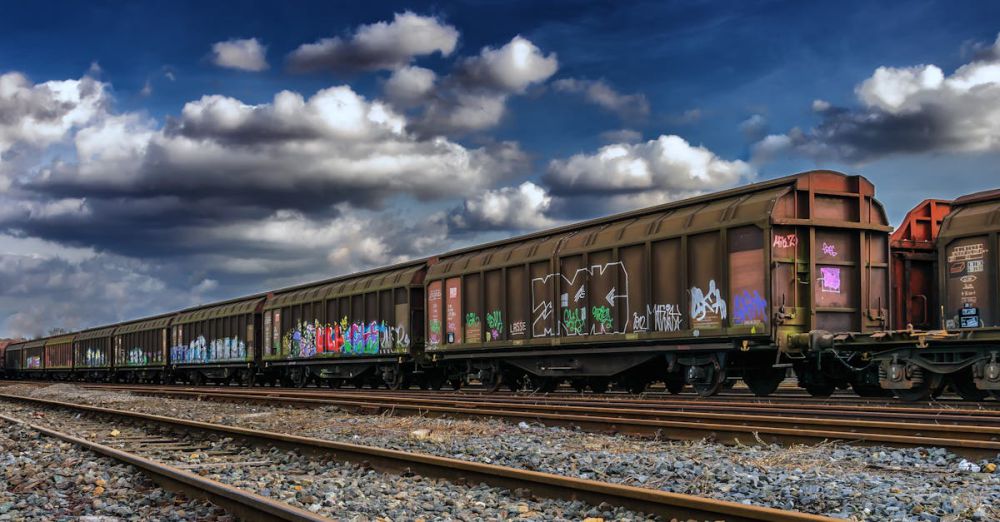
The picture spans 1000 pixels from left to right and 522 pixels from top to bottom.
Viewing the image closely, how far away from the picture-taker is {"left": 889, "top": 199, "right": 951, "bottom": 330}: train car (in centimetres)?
1731

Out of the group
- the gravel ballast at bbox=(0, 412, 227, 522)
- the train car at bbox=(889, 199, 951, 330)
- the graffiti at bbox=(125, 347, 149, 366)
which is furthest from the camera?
the graffiti at bbox=(125, 347, 149, 366)

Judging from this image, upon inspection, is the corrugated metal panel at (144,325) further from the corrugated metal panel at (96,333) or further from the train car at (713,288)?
the train car at (713,288)

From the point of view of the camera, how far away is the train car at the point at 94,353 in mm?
56812

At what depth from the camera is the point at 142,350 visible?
51.0 metres

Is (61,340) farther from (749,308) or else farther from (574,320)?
(749,308)

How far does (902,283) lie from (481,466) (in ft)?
41.4

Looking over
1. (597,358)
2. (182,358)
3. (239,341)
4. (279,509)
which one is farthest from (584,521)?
(182,358)

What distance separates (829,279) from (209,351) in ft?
106

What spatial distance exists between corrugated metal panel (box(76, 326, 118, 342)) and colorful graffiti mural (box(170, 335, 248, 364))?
43.6 feet

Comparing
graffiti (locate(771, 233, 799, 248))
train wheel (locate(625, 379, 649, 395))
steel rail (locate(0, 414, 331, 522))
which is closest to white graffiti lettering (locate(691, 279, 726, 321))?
graffiti (locate(771, 233, 799, 248))

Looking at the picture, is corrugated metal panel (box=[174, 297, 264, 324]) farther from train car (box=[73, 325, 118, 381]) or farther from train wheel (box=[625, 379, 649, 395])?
train wheel (box=[625, 379, 649, 395])

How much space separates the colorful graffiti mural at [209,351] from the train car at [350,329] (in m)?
2.15

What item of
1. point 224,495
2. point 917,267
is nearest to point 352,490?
point 224,495

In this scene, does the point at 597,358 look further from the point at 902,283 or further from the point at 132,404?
the point at 132,404
